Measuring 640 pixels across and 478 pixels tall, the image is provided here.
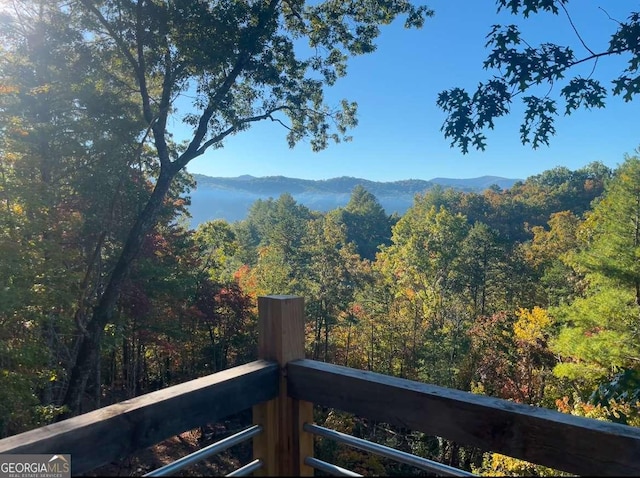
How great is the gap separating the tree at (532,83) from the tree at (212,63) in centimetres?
628

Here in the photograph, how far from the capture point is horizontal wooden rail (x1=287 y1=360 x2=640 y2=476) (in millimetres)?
898

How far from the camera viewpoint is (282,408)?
52.5 inches

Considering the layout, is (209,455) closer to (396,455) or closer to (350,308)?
(396,455)

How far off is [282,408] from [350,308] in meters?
19.0

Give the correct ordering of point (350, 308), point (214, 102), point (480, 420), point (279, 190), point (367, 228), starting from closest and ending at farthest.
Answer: point (480, 420), point (214, 102), point (350, 308), point (367, 228), point (279, 190)

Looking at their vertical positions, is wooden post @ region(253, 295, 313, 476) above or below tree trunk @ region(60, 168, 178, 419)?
above

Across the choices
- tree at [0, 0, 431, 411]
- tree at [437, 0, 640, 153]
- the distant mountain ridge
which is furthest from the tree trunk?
the distant mountain ridge

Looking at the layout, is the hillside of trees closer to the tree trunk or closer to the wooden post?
the tree trunk

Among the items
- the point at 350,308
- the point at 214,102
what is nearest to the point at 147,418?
the point at 214,102

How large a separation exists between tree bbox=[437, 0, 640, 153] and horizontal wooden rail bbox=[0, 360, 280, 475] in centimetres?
227

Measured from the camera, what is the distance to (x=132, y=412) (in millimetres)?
1014

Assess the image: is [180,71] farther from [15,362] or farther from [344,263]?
[344,263]

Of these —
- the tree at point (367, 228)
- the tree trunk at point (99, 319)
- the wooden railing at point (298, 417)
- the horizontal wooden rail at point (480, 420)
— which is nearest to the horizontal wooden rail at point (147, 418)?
the wooden railing at point (298, 417)

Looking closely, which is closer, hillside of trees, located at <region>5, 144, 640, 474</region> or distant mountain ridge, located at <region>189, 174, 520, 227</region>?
hillside of trees, located at <region>5, 144, 640, 474</region>
